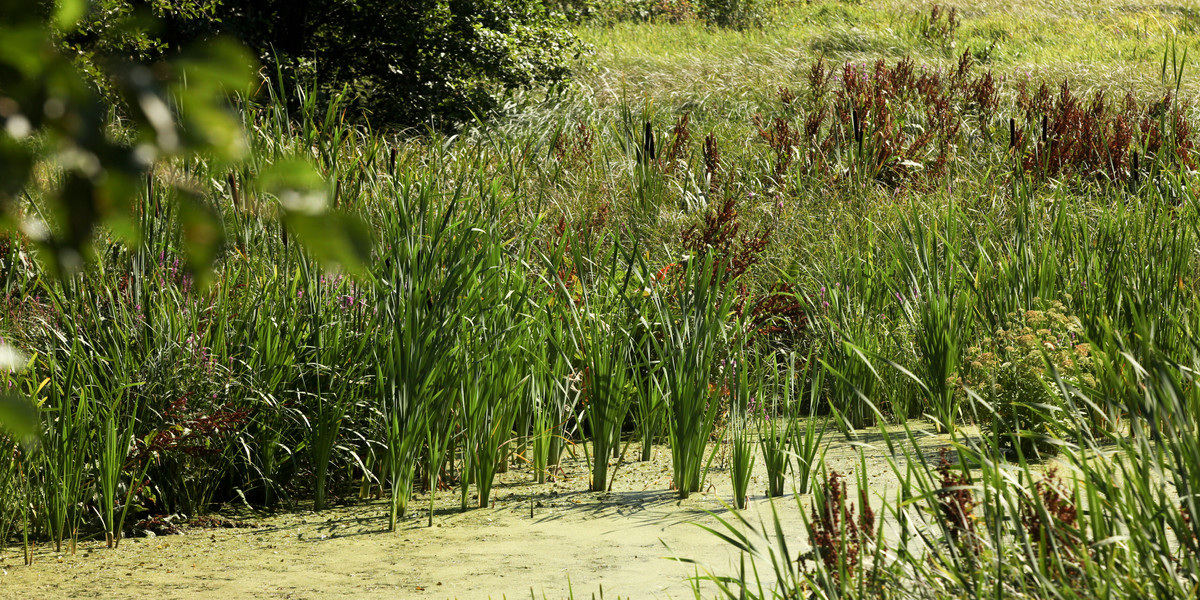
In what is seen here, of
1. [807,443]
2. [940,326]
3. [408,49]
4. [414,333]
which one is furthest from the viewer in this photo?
[408,49]

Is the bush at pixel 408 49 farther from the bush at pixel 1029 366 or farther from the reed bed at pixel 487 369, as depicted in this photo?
the bush at pixel 1029 366

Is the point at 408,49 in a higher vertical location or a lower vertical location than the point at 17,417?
higher

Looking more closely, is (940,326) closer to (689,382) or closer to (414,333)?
(689,382)

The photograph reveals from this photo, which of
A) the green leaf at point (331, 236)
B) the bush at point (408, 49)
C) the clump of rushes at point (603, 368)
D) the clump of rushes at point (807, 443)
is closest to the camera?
the green leaf at point (331, 236)

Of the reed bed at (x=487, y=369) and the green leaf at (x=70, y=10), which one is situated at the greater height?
the green leaf at (x=70, y=10)

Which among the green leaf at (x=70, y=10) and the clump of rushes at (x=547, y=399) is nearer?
the green leaf at (x=70, y=10)

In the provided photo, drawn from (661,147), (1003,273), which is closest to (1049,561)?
(1003,273)

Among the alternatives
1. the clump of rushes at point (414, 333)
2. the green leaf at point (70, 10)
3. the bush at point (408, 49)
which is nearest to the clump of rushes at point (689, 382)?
the clump of rushes at point (414, 333)

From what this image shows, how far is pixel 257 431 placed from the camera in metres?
3.77

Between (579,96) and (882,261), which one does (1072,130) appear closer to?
(882,261)

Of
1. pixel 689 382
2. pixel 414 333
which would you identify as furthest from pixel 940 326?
pixel 414 333

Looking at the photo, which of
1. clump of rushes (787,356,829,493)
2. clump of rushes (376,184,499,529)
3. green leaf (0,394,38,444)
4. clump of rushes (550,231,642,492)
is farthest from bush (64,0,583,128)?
green leaf (0,394,38,444)

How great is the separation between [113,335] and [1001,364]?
324cm

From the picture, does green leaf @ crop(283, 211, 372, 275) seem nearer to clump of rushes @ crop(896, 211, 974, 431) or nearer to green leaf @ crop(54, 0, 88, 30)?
green leaf @ crop(54, 0, 88, 30)
